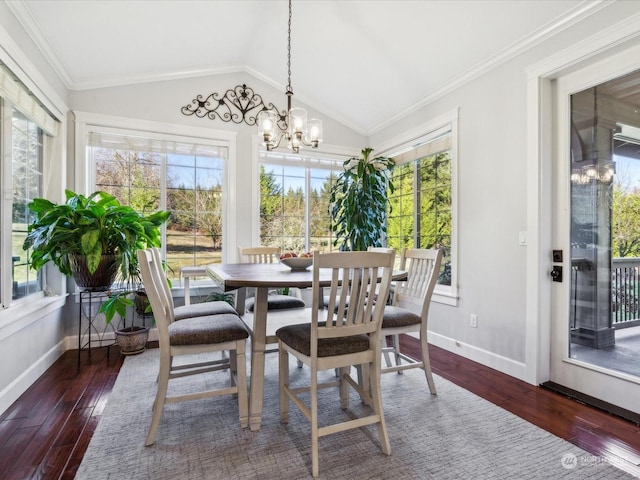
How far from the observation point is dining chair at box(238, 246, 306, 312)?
9.12 ft

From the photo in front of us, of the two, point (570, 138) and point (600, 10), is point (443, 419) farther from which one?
point (600, 10)

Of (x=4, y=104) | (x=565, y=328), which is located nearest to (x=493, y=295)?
(x=565, y=328)

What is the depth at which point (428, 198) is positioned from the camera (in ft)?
12.6

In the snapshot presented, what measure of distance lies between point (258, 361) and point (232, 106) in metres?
3.14

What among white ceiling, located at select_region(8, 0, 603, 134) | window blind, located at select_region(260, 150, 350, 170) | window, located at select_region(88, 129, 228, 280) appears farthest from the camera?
window blind, located at select_region(260, 150, 350, 170)

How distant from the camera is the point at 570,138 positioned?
2.47 metres

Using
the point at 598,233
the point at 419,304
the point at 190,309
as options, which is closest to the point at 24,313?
the point at 190,309

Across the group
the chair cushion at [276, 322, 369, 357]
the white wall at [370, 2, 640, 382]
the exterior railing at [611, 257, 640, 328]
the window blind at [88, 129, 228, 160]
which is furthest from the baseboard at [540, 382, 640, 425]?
the window blind at [88, 129, 228, 160]

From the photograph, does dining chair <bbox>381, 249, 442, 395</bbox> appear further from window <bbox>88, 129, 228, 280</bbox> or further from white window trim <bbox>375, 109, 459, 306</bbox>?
window <bbox>88, 129, 228, 280</bbox>

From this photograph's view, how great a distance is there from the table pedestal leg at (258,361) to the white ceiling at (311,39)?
8.00 feet

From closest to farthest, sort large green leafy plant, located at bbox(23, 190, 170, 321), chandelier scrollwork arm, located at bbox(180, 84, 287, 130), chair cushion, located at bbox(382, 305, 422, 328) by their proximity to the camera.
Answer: chair cushion, located at bbox(382, 305, 422, 328)
large green leafy plant, located at bbox(23, 190, 170, 321)
chandelier scrollwork arm, located at bbox(180, 84, 287, 130)

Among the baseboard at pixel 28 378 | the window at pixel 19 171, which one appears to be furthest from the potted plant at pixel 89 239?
the baseboard at pixel 28 378

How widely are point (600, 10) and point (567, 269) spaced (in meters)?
1.67

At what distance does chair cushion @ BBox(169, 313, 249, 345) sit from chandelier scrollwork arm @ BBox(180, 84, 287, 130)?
109 inches
